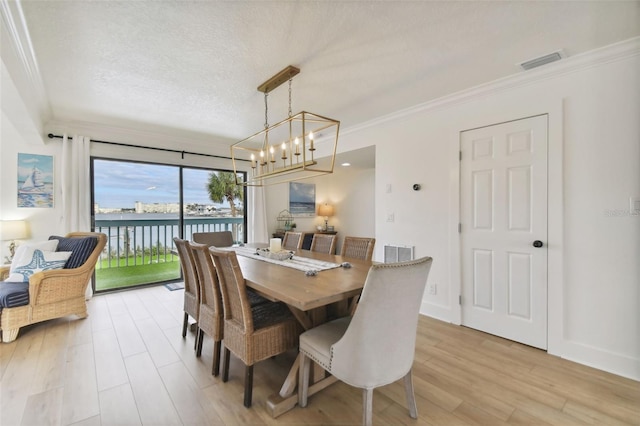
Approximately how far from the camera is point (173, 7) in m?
1.72

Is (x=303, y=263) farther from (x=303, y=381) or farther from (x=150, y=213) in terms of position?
(x=150, y=213)

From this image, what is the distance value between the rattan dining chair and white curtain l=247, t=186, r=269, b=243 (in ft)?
10.0

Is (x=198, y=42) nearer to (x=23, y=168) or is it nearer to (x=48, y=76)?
(x=48, y=76)

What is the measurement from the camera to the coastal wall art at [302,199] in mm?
6090

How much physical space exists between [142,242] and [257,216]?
221 cm

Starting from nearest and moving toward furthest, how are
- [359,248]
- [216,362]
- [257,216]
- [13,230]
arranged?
[216,362] → [359,248] → [13,230] → [257,216]

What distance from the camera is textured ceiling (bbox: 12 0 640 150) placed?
1.75 meters

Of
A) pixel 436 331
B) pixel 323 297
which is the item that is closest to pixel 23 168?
pixel 323 297

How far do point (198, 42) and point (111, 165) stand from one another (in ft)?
11.3

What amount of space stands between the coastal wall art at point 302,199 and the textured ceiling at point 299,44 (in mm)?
3040

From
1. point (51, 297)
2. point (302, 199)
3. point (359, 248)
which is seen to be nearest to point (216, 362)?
point (359, 248)

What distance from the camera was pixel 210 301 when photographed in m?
2.22

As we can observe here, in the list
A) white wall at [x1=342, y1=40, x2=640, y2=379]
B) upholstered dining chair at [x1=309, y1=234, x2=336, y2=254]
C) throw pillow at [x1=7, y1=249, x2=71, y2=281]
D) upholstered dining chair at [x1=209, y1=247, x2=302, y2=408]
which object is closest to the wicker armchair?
throw pillow at [x1=7, y1=249, x2=71, y2=281]

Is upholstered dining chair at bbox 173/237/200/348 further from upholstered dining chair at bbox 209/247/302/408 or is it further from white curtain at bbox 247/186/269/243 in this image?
white curtain at bbox 247/186/269/243
